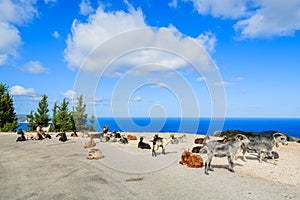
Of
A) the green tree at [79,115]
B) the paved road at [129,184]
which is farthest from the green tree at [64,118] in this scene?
the paved road at [129,184]

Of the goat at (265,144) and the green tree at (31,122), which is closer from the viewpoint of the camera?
the goat at (265,144)

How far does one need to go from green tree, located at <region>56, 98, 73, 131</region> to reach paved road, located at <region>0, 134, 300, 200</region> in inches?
1381

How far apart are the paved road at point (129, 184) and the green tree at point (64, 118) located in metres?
35.1

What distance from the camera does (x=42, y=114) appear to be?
48844 mm

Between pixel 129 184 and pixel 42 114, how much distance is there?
4523 centimetres

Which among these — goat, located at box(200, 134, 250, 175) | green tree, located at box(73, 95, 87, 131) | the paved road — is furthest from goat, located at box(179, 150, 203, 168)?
green tree, located at box(73, 95, 87, 131)

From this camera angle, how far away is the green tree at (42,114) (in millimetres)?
48312

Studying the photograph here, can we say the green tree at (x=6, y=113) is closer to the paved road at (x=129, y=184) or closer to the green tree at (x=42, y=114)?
the green tree at (x=42, y=114)

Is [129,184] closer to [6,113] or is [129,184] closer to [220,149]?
[220,149]

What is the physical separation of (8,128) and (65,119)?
37.7 ft

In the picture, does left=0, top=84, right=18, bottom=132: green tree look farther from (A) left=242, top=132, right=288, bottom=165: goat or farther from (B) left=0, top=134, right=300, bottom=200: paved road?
(A) left=242, top=132, right=288, bottom=165: goat

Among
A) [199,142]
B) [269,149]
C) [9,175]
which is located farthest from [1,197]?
[199,142]

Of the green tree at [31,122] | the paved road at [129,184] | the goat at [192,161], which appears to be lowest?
the paved road at [129,184]

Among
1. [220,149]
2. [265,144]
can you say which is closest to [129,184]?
[220,149]
